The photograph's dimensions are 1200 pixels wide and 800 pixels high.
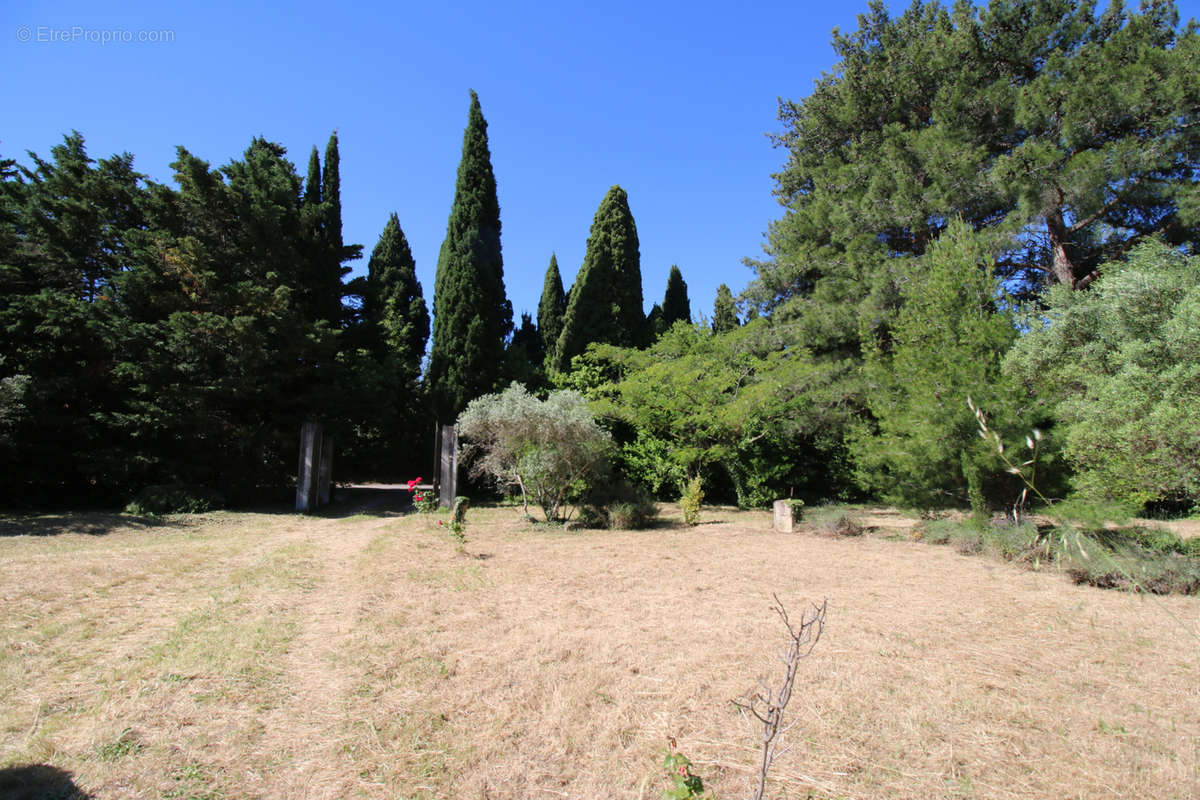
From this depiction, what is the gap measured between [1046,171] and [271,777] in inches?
611

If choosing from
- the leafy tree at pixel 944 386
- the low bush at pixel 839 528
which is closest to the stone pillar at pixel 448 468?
the low bush at pixel 839 528

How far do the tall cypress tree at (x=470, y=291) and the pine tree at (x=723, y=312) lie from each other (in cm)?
1343

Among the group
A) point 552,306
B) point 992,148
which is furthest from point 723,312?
point 992,148

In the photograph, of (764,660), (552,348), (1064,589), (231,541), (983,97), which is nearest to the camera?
(764,660)

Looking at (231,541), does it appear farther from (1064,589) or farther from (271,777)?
(1064,589)

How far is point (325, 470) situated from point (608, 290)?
1103 cm

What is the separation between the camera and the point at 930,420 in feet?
28.9

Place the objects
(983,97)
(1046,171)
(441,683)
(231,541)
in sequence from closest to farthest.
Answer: (441,683) < (231,541) < (1046,171) < (983,97)

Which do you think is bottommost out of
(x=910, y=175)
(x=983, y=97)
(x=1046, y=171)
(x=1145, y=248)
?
(x=1145, y=248)

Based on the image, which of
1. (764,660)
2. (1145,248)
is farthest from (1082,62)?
(764,660)

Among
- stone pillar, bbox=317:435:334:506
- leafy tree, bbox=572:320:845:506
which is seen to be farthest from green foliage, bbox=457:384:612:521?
stone pillar, bbox=317:435:334:506

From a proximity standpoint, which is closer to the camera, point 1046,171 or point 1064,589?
point 1064,589

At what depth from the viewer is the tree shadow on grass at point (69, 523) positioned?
29.3 feet

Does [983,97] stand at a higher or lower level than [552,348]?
higher
